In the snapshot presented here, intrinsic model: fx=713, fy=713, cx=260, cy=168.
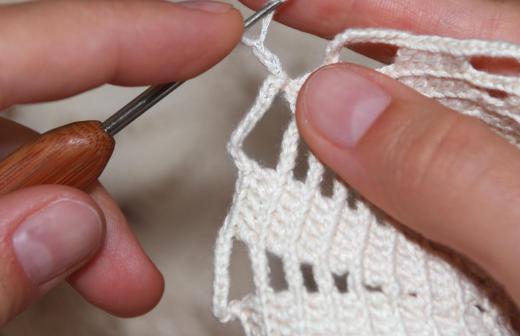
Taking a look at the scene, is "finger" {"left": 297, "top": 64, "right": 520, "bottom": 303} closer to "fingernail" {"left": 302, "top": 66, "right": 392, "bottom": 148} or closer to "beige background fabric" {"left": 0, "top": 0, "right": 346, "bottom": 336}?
"fingernail" {"left": 302, "top": 66, "right": 392, "bottom": 148}

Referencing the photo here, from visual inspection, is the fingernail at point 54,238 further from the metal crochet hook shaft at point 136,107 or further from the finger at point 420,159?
the finger at point 420,159

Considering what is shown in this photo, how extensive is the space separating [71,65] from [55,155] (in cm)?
9

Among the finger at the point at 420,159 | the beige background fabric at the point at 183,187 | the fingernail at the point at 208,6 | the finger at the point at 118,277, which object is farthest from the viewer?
the beige background fabric at the point at 183,187

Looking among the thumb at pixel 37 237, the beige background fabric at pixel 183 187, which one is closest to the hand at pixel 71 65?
the thumb at pixel 37 237

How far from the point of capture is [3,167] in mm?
536

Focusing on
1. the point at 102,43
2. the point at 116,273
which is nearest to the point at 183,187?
the point at 116,273

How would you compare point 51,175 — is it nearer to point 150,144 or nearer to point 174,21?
point 174,21

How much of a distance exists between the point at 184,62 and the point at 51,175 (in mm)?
143

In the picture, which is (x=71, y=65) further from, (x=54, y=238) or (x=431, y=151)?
(x=431, y=151)

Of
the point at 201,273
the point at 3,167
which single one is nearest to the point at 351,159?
the point at 3,167

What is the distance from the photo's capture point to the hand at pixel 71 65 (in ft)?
1.72

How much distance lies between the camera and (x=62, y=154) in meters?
0.53

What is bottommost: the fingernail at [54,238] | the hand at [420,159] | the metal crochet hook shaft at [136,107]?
the fingernail at [54,238]

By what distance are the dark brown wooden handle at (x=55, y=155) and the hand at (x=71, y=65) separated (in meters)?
0.02
